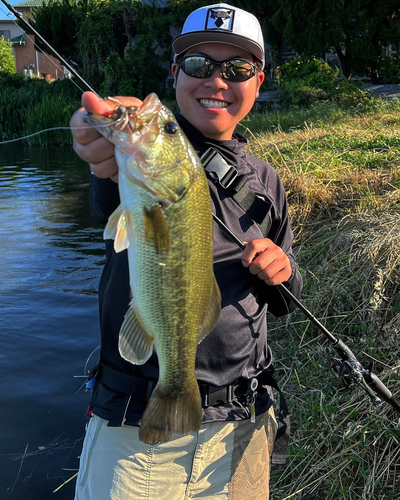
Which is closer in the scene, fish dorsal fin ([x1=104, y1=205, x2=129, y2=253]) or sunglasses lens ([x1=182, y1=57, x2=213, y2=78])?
fish dorsal fin ([x1=104, y1=205, x2=129, y2=253])

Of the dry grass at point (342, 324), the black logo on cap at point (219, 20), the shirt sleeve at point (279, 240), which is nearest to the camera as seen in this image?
the black logo on cap at point (219, 20)

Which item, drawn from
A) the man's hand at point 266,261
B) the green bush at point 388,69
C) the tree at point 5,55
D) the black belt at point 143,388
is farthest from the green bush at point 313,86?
the tree at point 5,55

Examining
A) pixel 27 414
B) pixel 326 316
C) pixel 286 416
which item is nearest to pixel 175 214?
pixel 286 416

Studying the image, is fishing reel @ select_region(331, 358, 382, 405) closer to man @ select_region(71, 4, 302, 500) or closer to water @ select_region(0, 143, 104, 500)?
man @ select_region(71, 4, 302, 500)

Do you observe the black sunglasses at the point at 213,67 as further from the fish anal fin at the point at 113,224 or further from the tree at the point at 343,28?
the tree at the point at 343,28

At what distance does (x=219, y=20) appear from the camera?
2.61 m

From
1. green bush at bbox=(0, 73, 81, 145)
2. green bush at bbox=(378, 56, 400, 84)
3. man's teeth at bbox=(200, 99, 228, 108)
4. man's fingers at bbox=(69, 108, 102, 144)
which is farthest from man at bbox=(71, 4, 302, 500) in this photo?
green bush at bbox=(0, 73, 81, 145)

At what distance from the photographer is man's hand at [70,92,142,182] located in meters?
1.70

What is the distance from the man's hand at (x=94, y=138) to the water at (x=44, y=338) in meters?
3.14

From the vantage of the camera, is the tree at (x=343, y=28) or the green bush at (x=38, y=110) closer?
the tree at (x=343, y=28)

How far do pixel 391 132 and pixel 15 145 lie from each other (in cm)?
2472

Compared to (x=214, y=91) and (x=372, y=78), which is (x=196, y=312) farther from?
(x=372, y=78)

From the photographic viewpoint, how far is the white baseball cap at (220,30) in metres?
2.61

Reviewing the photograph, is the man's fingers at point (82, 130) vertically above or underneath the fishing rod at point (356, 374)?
above
